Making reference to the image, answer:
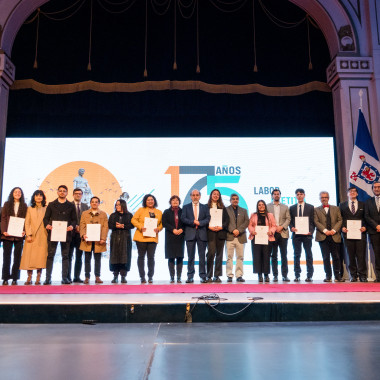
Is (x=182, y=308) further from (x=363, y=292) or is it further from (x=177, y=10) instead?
(x=177, y=10)

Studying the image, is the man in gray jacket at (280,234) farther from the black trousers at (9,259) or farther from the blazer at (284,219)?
the black trousers at (9,259)

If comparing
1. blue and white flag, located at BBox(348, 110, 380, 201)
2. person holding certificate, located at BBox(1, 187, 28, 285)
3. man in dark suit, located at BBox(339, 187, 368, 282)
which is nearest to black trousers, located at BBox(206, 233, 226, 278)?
man in dark suit, located at BBox(339, 187, 368, 282)

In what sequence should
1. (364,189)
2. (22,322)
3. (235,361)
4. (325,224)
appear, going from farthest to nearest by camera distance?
(364,189) < (325,224) < (22,322) < (235,361)

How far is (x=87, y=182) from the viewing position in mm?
6223

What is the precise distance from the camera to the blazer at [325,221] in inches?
200

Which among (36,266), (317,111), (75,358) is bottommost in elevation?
(75,358)

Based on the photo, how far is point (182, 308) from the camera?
9.82 ft

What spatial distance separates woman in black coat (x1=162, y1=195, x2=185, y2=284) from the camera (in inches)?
196

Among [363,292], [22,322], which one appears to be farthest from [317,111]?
[22,322]

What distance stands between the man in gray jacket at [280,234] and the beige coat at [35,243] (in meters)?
2.83

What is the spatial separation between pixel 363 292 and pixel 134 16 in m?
5.40

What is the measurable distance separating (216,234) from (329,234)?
1405 millimetres

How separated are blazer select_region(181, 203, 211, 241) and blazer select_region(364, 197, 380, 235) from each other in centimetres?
198

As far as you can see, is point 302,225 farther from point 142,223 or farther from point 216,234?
point 142,223
